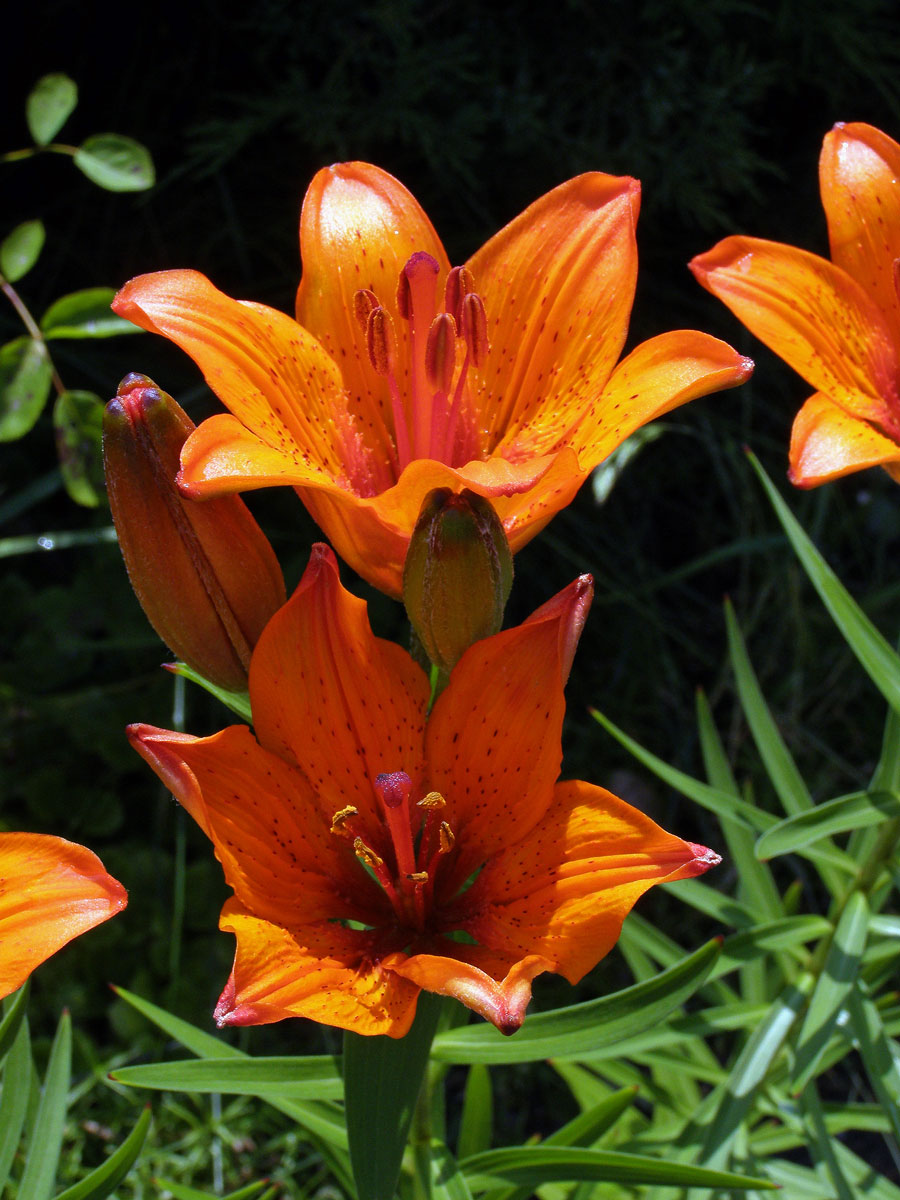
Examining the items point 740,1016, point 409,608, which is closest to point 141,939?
point 740,1016

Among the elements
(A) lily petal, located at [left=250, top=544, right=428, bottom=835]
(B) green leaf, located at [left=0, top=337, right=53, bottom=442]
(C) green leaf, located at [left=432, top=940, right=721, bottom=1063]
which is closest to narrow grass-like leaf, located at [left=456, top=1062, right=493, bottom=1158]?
(C) green leaf, located at [left=432, top=940, right=721, bottom=1063]

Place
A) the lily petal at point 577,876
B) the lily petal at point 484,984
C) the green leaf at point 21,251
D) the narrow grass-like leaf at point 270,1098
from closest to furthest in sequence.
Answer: the lily petal at point 484,984 < the lily petal at point 577,876 < the narrow grass-like leaf at point 270,1098 < the green leaf at point 21,251

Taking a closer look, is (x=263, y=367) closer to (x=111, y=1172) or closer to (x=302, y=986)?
(x=302, y=986)

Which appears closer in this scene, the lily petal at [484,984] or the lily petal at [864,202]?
the lily petal at [484,984]

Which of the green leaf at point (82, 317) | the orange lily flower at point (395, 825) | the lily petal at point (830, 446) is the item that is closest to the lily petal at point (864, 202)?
the lily petal at point (830, 446)

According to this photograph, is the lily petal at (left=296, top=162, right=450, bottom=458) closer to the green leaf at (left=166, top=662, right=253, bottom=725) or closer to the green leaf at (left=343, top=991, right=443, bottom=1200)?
the green leaf at (left=166, top=662, right=253, bottom=725)

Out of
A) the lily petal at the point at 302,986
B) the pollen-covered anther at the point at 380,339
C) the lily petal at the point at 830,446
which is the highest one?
the pollen-covered anther at the point at 380,339

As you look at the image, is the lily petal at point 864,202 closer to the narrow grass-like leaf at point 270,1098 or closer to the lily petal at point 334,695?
the lily petal at point 334,695
